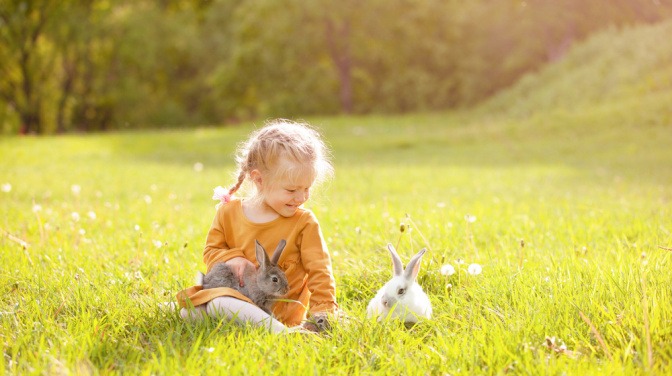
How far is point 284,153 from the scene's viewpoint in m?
3.61

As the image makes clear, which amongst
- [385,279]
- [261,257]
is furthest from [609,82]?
[261,257]

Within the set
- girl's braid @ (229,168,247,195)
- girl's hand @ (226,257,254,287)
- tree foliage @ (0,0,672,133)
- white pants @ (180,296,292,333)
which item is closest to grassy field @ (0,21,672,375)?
white pants @ (180,296,292,333)

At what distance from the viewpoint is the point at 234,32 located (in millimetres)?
40875

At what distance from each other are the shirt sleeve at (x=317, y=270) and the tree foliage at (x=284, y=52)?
32914mm

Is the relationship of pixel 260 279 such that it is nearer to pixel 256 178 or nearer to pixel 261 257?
pixel 261 257

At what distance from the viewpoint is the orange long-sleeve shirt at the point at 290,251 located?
363 cm

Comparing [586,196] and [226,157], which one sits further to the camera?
A: [226,157]

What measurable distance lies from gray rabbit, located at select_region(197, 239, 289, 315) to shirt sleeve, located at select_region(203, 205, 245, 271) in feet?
0.38

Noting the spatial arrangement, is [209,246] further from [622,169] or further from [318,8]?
[318,8]

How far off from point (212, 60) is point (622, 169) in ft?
113

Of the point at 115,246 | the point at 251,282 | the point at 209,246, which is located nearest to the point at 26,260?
the point at 115,246

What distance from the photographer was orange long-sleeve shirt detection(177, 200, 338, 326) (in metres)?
3.63

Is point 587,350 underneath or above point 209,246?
underneath

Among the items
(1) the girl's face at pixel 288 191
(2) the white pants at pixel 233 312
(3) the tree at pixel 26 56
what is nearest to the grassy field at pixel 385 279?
(2) the white pants at pixel 233 312
